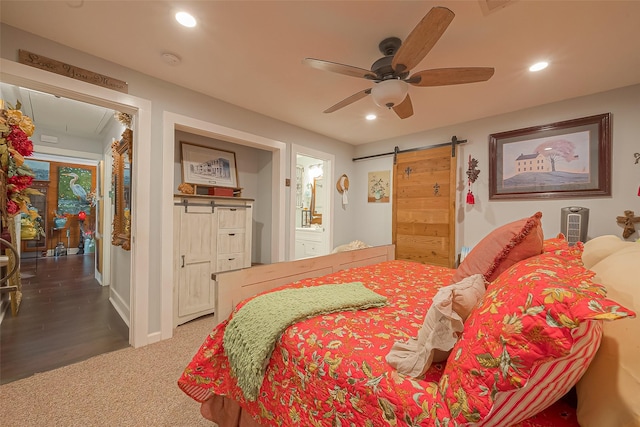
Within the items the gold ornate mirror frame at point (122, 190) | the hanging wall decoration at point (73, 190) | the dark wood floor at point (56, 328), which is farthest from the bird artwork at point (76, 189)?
the gold ornate mirror frame at point (122, 190)

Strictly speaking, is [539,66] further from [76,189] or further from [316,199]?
[76,189]

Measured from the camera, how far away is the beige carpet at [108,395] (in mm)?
1525

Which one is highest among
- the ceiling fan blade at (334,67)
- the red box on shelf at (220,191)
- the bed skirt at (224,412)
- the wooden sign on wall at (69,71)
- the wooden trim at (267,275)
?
the wooden sign on wall at (69,71)

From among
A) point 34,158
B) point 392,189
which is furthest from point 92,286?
point 392,189

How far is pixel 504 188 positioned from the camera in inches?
126

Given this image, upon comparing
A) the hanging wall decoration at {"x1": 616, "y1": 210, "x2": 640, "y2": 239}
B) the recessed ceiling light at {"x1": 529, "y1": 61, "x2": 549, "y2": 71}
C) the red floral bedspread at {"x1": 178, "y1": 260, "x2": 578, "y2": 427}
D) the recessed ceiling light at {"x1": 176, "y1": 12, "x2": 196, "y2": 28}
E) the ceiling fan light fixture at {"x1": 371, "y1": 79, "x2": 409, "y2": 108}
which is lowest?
the red floral bedspread at {"x1": 178, "y1": 260, "x2": 578, "y2": 427}

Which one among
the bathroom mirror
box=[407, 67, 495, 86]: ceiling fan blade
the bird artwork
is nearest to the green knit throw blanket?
box=[407, 67, 495, 86]: ceiling fan blade

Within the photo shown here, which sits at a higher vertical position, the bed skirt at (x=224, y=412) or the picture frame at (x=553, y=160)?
the picture frame at (x=553, y=160)

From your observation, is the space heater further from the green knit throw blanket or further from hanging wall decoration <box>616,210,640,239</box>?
the green knit throw blanket

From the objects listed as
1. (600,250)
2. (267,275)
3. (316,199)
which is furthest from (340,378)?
(316,199)

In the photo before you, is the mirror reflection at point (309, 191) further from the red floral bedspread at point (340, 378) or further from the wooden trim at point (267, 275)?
the red floral bedspread at point (340, 378)

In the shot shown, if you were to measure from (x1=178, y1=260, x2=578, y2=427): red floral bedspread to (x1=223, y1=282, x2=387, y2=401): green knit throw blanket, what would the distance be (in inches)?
1.7

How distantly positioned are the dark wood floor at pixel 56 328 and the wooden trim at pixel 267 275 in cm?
167

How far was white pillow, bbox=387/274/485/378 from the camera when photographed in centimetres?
83
